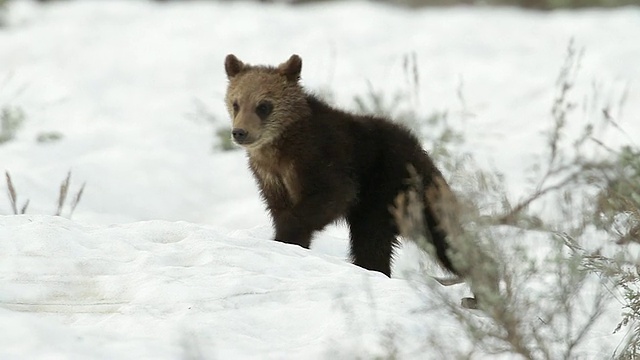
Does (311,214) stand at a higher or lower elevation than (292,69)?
lower

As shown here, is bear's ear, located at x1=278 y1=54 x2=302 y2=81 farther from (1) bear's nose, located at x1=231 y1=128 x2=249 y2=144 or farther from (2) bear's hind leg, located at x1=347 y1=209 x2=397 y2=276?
(2) bear's hind leg, located at x1=347 y1=209 x2=397 y2=276

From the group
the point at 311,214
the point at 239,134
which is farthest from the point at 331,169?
the point at 239,134

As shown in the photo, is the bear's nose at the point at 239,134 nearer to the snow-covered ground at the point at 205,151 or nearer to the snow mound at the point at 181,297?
the snow-covered ground at the point at 205,151

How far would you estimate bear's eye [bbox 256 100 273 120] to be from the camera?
6.37 meters

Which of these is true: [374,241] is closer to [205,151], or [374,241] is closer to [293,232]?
[293,232]

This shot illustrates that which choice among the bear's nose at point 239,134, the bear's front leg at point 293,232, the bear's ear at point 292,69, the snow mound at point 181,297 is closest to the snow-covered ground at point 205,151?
the snow mound at point 181,297

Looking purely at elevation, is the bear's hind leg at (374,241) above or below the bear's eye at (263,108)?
below

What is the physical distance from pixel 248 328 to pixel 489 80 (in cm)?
812

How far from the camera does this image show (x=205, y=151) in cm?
995

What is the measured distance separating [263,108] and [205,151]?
11.9ft

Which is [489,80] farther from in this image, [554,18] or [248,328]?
[248,328]

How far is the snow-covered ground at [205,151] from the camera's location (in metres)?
4.23

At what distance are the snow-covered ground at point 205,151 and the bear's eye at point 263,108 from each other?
27.4 inches

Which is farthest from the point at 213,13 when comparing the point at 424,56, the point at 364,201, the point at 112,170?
the point at 364,201
